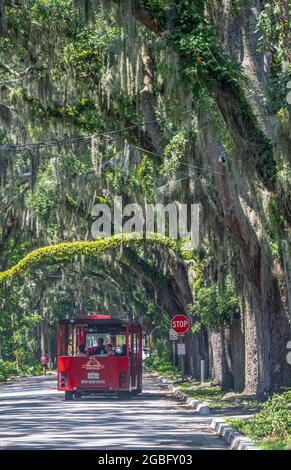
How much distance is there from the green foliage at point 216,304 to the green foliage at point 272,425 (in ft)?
44.8

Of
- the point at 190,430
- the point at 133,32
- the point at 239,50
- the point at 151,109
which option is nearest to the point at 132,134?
the point at 151,109

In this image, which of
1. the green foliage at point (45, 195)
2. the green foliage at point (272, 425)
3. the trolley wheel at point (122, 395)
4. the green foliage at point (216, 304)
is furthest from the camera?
the green foliage at point (45, 195)

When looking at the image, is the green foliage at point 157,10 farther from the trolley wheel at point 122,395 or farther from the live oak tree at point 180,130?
the trolley wheel at point 122,395

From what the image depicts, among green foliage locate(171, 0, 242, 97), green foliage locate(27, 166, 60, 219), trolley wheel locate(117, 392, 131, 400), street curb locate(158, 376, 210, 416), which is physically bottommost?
street curb locate(158, 376, 210, 416)

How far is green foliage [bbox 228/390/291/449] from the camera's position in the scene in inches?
659

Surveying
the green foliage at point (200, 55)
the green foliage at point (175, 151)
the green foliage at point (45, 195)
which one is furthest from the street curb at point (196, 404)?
the green foliage at point (200, 55)

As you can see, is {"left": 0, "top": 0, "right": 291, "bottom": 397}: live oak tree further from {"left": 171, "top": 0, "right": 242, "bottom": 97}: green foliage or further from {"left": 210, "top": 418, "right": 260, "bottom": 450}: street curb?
{"left": 210, "top": 418, "right": 260, "bottom": 450}: street curb

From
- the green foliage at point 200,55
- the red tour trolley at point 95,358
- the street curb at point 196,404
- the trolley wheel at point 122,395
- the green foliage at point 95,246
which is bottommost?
the street curb at point 196,404

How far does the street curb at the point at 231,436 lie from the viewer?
16450mm

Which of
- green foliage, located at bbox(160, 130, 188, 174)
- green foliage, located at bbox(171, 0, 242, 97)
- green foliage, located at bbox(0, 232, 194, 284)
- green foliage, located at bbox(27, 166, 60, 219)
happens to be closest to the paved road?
green foliage, located at bbox(0, 232, 194, 284)

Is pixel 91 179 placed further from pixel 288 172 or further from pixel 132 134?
pixel 288 172

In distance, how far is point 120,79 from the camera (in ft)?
88.2

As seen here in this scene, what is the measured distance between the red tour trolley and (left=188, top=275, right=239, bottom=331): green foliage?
244 cm

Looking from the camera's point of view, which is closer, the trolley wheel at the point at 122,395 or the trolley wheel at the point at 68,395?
the trolley wheel at the point at 68,395
